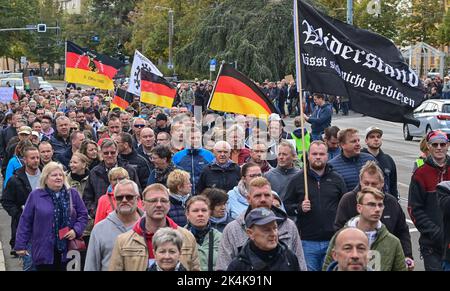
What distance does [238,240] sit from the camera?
21.9 feet

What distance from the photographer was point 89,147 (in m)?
10.8

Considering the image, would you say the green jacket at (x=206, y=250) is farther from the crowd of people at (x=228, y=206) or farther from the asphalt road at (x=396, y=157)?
the asphalt road at (x=396, y=157)

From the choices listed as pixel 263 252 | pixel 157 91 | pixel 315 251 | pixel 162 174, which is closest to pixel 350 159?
pixel 315 251

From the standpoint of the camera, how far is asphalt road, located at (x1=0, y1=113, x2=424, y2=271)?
1186 centimetres

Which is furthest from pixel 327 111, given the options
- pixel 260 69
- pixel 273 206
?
pixel 260 69

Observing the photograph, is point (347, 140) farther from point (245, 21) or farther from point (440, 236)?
point (245, 21)

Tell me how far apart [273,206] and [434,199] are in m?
1.79

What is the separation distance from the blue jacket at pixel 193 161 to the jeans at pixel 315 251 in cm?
231

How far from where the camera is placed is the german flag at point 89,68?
21.2 m

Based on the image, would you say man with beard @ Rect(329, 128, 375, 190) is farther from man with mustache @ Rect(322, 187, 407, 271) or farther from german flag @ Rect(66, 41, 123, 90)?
german flag @ Rect(66, 41, 123, 90)

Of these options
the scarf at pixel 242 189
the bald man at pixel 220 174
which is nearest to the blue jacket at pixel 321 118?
the bald man at pixel 220 174

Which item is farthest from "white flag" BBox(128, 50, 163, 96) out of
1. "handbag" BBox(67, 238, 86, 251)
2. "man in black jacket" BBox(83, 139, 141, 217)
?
"handbag" BBox(67, 238, 86, 251)

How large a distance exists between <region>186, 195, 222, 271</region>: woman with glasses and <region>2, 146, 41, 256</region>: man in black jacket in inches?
137

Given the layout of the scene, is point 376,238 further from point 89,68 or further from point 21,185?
point 89,68
